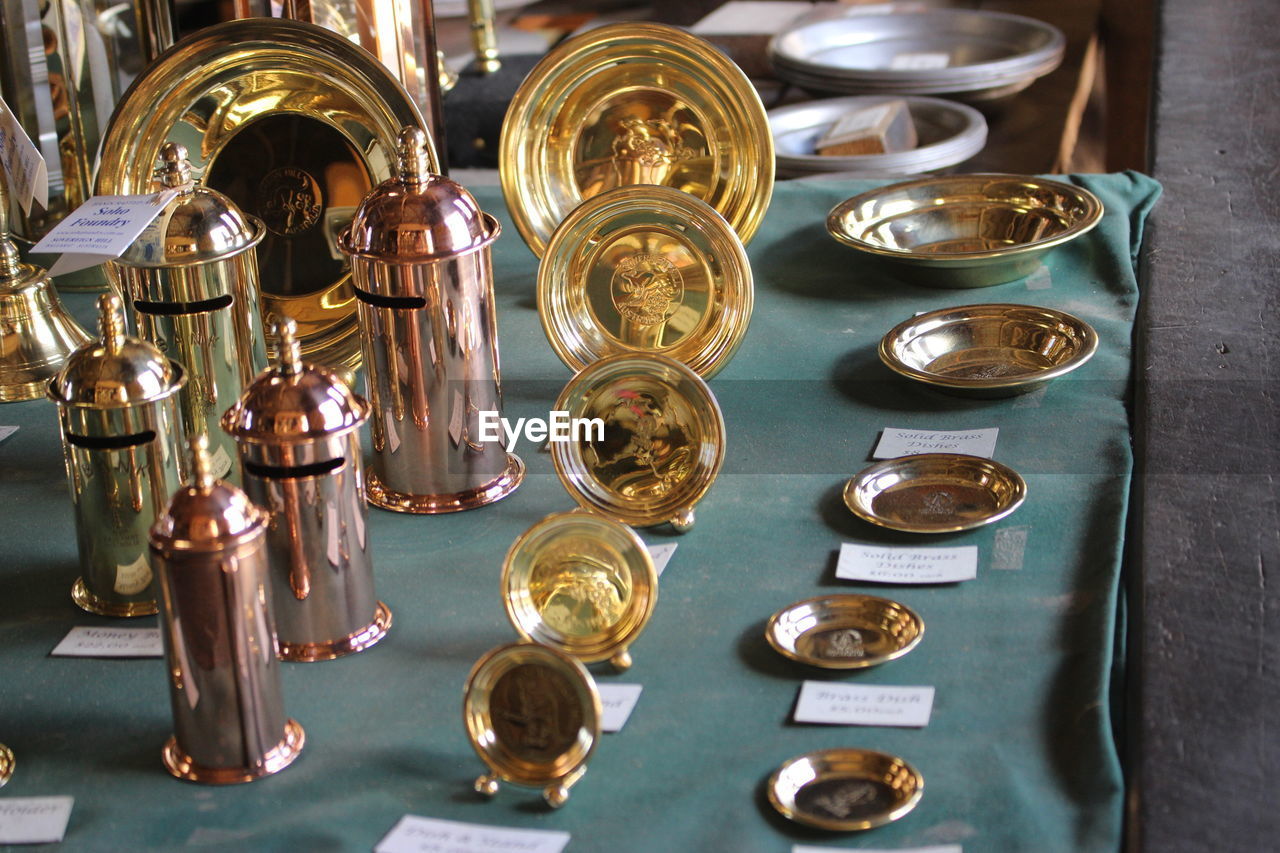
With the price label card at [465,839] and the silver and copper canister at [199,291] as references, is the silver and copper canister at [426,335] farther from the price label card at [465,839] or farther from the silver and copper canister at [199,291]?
the price label card at [465,839]

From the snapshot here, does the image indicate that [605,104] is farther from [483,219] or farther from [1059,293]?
[1059,293]

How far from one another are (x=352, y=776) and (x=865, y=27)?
2511mm

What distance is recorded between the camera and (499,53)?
3352mm

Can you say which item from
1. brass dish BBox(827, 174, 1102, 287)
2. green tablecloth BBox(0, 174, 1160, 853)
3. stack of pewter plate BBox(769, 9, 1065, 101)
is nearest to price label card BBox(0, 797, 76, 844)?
green tablecloth BBox(0, 174, 1160, 853)

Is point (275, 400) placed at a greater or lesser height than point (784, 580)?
greater

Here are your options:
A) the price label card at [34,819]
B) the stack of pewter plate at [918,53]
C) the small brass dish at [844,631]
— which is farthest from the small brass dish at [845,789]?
the stack of pewter plate at [918,53]

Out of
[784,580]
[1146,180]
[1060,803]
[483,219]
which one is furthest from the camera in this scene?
[1146,180]

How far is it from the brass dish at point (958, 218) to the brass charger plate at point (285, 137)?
25.4 inches

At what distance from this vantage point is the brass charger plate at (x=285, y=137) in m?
1.44

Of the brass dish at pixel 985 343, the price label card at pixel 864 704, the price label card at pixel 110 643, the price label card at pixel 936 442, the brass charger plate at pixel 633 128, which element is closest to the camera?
the price label card at pixel 864 704

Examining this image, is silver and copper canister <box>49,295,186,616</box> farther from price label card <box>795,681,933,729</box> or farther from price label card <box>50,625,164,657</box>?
price label card <box>795,681,933,729</box>

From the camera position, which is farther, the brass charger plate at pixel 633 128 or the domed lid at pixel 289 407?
the brass charger plate at pixel 633 128

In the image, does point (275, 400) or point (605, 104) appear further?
point (605, 104)

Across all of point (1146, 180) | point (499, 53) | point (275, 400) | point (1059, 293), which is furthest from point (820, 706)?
point (499, 53)
